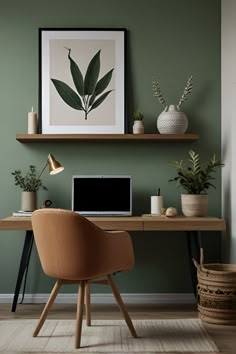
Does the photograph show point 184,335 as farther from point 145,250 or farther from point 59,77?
point 59,77

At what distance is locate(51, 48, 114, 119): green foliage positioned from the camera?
4027 mm

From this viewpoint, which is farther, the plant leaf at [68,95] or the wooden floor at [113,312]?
the plant leaf at [68,95]

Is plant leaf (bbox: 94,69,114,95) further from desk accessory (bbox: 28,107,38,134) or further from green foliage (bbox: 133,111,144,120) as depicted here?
desk accessory (bbox: 28,107,38,134)

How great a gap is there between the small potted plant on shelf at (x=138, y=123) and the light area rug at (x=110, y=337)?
53.8 inches

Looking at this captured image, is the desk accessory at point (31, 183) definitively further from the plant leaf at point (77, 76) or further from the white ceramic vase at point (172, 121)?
the white ceramic vase at point (172, 121)

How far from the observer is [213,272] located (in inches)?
133

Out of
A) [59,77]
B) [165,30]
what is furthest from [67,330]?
[165,30]

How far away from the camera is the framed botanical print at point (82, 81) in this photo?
13.2ft

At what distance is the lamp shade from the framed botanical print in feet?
0.97

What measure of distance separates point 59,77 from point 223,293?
77.9 inches

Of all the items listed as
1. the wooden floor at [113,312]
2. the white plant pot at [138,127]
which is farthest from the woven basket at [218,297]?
the white plant pot at [138,127]

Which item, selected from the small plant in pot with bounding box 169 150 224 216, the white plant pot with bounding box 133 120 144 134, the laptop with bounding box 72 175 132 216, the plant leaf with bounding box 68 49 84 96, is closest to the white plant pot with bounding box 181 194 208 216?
the small plant in pot with bounding box 169 150 224 216

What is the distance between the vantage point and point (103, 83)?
13.3 feet

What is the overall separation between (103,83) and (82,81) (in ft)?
0.52
